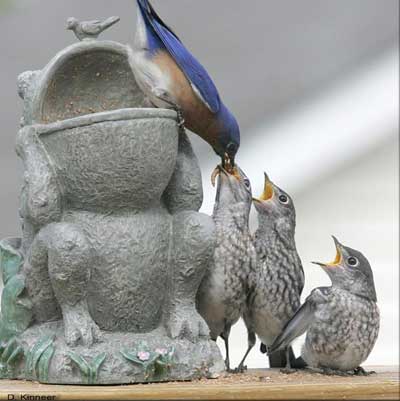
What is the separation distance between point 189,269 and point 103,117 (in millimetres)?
456

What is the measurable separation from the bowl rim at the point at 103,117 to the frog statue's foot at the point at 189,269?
29 centimetres

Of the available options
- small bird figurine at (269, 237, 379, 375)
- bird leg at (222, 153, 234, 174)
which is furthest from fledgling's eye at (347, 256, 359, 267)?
bird leg at (222, 153, 234, 174)

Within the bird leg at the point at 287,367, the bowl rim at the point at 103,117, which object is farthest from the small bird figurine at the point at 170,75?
the bird leg at the point at 287,367

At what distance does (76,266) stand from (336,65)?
2434 mm

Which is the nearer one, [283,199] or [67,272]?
[67,272]

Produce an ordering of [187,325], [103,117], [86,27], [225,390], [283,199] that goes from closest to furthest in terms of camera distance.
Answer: [225,390] → [103,117] → [187,325] → [86,27] → [283,199]

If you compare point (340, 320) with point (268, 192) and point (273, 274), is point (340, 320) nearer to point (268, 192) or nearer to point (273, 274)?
point (273, 274)

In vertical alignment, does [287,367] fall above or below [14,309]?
below

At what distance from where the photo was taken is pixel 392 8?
5.21m

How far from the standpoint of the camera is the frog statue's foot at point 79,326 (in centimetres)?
292

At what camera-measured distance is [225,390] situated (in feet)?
8.89

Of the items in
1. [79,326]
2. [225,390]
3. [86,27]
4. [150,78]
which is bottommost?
[225,390]

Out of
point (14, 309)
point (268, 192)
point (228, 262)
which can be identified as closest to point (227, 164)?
point (268, 192)

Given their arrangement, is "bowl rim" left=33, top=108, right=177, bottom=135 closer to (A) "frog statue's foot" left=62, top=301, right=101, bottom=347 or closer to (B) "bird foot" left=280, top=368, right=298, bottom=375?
(A) "frog statue's foot" left=62, top=301, right=101, bottom=347
